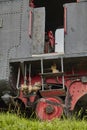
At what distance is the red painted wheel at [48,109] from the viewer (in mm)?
11547

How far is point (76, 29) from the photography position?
12227 millimetres

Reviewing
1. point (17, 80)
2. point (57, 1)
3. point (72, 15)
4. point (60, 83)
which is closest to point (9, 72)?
point (17, 80)

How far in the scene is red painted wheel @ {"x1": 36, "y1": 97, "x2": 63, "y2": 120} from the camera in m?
11.5

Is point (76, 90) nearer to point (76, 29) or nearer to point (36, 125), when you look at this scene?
point (76, 29)

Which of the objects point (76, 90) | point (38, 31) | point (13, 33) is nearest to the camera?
point (76, 90)

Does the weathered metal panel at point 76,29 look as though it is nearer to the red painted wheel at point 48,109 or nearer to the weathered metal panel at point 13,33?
the weathered metal panel at point 13,33

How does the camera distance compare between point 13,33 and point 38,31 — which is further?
point 13,33

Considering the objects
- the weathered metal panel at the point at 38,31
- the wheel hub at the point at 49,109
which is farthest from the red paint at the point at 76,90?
the weathered metal panel at the point at 38,31

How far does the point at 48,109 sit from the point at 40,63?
1353 millimetres

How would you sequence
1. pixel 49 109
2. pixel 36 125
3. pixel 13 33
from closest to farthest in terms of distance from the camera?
pixel 36 125, pixel 49 109, pixel 13 33

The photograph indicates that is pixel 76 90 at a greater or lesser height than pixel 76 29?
lesser

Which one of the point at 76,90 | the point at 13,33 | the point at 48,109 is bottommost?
the point at 48,109

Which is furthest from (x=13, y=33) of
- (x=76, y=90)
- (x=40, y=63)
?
(x=76, y=90)

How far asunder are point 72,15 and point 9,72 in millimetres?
2103
